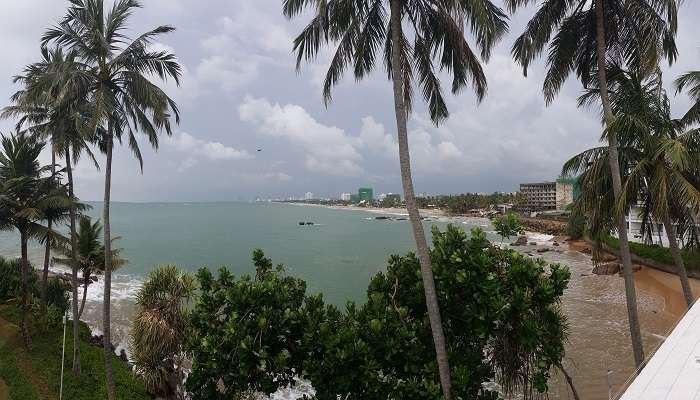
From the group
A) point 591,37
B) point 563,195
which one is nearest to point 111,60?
point 591,37

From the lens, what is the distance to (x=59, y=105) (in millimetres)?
9422

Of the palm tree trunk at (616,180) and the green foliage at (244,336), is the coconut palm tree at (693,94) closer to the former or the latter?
the palm tree trunk at (616,180)

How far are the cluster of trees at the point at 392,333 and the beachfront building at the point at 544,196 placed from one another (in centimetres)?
13044

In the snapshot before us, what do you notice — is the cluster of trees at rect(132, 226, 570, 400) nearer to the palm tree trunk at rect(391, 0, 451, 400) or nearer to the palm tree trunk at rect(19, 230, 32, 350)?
the palm tree trunk at rect(391, 0, 451, 400)

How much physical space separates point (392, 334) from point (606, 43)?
370 inches

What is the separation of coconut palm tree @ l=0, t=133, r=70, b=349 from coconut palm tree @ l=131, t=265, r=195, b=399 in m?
4.98

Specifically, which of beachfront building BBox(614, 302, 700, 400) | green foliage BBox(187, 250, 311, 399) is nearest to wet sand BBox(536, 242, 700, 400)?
beachfront building BBox(614, 302, 700, 400)

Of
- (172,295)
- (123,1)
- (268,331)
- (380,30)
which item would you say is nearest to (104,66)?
(123,1)

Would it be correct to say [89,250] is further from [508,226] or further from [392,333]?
[508,226]

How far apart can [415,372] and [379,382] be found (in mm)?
674

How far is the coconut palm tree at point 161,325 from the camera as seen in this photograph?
35.2 feet

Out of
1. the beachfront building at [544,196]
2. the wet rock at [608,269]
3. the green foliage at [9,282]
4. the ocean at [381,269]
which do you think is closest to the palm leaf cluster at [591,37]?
the ocean at [381,269]

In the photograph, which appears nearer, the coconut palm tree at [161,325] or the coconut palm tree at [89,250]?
the coconut palm tree at [161,325]

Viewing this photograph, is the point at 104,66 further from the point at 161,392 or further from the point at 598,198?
the point at 598,198
